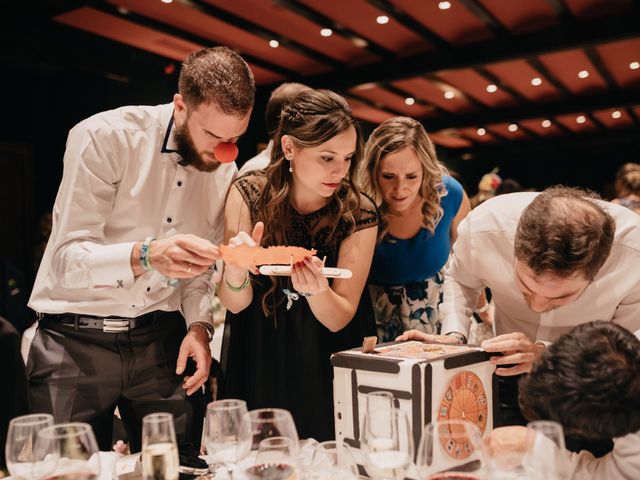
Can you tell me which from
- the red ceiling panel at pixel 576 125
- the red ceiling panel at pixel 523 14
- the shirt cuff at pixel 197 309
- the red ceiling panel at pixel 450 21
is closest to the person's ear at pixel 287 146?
the shirt cuff at pixel 197 309

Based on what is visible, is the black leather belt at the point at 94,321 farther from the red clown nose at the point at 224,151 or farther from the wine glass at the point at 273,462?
the wine glass at the point at 273,462

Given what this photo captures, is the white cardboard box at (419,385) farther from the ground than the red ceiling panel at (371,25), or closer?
closer

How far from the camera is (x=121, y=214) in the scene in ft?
6.69

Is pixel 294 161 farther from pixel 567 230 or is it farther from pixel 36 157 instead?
pixel 36 157

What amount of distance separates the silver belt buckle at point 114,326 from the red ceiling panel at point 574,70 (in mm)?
5941

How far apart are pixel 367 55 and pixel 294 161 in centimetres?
533

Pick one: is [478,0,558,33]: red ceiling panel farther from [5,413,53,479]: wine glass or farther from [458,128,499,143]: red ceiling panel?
[458,128,499,143]: red ceiling panel

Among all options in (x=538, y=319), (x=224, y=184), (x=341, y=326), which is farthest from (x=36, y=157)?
(x=538, y=319)

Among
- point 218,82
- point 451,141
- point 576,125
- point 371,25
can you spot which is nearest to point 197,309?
point 218,82

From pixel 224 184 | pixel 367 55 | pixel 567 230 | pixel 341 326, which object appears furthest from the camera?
pixel 367 55

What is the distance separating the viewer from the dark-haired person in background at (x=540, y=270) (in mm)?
1623

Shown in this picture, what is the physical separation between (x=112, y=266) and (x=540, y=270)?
4.03 feet

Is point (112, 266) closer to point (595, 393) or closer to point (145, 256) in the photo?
point (145, 256)

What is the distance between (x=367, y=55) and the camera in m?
7.08
